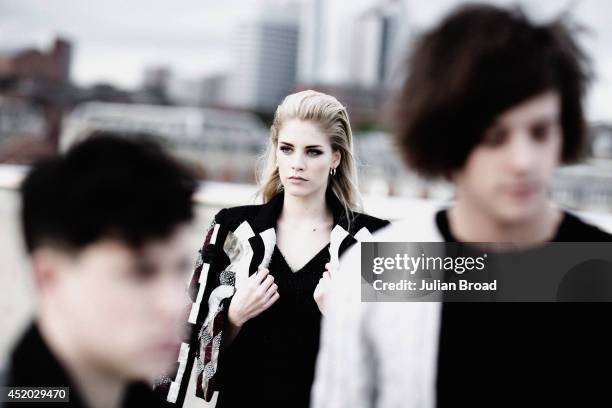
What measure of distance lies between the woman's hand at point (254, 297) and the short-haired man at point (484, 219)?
41 centimetres

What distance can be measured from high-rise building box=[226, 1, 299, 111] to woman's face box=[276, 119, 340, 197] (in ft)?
212

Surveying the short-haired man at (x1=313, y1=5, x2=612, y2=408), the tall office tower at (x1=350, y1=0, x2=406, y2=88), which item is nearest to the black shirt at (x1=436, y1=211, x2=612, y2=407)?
the short-haired man at (x1=313, y1=5, x2=612, y2=408)

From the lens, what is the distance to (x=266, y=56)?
69125 millimetres

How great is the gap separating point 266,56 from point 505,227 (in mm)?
69881

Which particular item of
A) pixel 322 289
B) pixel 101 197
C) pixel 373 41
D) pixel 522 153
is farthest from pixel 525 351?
pixel 373 41

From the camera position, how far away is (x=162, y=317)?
0.83 meters

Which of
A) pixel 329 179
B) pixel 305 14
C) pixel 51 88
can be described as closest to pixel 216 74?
pixel 305 14

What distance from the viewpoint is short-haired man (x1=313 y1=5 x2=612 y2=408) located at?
938 millimetres

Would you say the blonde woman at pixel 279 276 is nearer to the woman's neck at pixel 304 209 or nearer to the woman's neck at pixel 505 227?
the woman's neck at pixel 304 209

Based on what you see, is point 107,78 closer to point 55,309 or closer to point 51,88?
point 51,88

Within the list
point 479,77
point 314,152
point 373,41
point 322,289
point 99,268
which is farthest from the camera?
point 373,41

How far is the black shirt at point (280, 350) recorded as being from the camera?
1.47 metres

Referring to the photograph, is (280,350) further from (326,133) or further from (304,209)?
(326,133)

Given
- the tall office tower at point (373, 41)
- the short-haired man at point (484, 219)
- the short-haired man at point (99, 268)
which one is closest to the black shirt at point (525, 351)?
the short-haired man at point (484, 219)
